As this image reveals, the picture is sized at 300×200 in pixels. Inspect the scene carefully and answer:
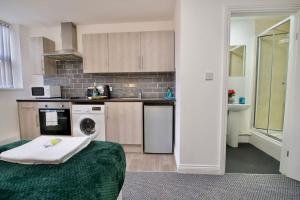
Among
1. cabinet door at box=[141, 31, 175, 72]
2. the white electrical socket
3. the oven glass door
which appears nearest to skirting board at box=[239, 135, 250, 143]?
the white electrical socket

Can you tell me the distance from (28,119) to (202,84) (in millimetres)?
3305

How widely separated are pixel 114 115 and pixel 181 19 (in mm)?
1884

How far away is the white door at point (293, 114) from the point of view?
1866mm

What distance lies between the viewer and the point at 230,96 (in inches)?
118

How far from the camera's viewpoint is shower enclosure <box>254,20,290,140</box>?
2.74 m

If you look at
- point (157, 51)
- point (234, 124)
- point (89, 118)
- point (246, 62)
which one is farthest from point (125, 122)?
point (246, 62)

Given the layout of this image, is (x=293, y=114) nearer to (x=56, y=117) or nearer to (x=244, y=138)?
(x=244, y=138)

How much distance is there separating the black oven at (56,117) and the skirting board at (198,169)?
220cm

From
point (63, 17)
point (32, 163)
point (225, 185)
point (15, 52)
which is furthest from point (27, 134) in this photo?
point (225, 185)

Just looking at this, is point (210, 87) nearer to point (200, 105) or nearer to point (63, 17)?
point (200, 105)

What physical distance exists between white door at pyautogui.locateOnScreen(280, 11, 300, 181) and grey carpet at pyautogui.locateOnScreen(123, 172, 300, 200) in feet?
0.63

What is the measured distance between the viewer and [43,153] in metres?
1.02

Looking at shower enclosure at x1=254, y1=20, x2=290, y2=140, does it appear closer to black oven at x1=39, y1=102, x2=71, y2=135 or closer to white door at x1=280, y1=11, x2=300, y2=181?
white door at x1=280, y1=11, x2=300, y2=181

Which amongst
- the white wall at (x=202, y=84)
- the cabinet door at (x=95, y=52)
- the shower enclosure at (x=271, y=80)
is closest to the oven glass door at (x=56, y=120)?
the cabinet door at (x=95, y=52)
